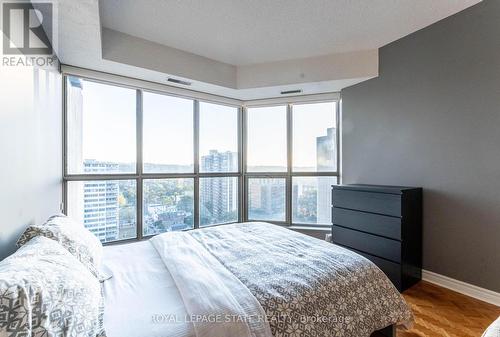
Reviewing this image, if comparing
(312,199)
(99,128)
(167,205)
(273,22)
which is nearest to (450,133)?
(312,199)

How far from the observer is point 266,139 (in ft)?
13.4

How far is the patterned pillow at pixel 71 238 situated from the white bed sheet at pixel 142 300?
0.15 meters

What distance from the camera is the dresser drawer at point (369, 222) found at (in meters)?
2.40

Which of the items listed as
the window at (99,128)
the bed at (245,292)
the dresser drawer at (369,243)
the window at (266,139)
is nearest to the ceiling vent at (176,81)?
the window at (99,128)

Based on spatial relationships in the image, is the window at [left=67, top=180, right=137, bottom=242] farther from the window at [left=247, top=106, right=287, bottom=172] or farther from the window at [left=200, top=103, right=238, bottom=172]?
the window at [left=247, top=106, right=287, bottom=172]

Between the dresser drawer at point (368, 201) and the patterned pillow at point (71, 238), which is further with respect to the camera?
the dresser drawer at point (368, 201)

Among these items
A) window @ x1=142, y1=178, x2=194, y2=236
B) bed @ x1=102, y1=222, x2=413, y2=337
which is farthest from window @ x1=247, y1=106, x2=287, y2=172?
bed @ x1=102, y1=222, x2=413, y2=337

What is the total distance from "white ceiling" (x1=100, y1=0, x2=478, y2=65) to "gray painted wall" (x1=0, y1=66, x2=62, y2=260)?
100cm

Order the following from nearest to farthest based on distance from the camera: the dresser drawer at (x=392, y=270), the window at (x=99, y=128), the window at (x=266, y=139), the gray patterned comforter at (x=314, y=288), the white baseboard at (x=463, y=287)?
the gray patterned comforter at (x=314, y=288), the white baseboard at (x=463, y=287), the dresser drawer at (x=392, y=270), the window at (x=99, y=128), the window at (x=266, y=139)

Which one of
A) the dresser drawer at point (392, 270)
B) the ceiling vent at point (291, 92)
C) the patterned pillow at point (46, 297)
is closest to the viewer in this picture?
the patterned pillow at point (46, 297)

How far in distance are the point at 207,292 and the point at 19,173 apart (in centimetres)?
135

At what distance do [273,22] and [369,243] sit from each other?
2.54m

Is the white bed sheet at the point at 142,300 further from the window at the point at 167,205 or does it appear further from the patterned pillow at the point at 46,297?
the window at the point at 167,205

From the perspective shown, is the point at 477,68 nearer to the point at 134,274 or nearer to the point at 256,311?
the point at 256,311
